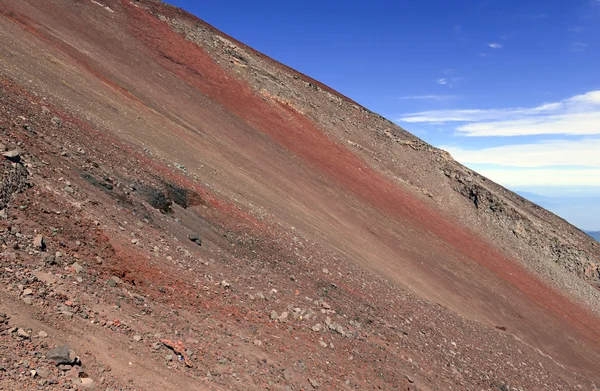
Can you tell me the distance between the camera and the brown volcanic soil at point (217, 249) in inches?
292

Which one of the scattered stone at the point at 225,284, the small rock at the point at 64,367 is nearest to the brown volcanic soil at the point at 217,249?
the scattered stone at the point at 225,284

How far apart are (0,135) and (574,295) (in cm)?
4149

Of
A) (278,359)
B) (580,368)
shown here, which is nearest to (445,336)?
(278,359)

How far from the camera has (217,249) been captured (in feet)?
39.7

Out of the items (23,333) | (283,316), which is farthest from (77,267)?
(283,316)

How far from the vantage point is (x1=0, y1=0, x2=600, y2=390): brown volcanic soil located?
7427 millimetres

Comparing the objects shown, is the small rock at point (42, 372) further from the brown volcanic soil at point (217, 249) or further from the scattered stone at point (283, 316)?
the scattered stone at point (283, 316)

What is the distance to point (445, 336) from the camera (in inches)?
590

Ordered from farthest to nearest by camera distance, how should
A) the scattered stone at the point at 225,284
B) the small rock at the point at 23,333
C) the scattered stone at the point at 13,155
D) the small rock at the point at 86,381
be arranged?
the scattered stone at the point at 225,284
the scattered stone at the point at 13,155
the small rock at the point at 23,333
the small rock at the point at 86,381

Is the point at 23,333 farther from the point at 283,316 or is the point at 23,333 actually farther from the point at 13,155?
the point at 283,316

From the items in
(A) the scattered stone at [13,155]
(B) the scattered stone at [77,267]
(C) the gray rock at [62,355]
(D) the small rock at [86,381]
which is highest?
(A) the scattered stone at [13,155]

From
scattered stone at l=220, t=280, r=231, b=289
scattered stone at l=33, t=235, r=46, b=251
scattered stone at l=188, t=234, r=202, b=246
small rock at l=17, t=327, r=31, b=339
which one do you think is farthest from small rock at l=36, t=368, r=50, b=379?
scattered stone at l=188, t=234, r=202, b=246

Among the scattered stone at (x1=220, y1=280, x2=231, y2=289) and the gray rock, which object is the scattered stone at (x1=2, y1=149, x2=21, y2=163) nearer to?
the gray rock

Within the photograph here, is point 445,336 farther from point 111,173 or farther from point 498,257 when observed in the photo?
point 498,257
